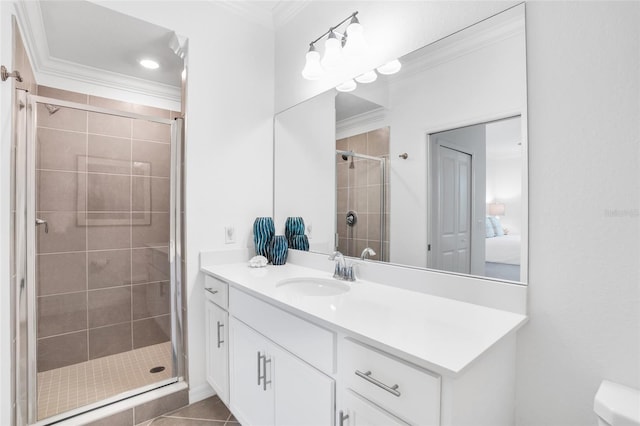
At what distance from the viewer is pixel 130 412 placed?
66.4 inches

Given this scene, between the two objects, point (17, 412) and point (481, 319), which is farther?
point (17, 412)

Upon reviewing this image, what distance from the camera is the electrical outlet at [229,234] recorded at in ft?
6.72

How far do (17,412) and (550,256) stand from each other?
2.38 meters

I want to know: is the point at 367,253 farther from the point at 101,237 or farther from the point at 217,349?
the point at 101,237

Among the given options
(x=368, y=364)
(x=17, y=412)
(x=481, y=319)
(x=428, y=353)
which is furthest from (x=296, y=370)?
(x=17, y=412)

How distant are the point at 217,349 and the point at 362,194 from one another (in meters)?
1.22

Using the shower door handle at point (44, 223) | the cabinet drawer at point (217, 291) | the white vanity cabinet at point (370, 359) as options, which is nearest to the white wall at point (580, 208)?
the white vanity cabinet at point (370, 359)

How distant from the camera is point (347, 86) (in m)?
1.73

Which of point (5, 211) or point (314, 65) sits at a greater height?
point (314, 65)

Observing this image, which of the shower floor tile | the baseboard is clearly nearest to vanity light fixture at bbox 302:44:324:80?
the shower floor tile

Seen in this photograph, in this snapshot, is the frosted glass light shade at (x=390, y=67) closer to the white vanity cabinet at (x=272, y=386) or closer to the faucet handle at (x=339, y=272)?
the faucet handle at (x=339, y=272)

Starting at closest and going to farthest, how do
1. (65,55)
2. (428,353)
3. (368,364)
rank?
(428,353) → (368,364) → (65,55)

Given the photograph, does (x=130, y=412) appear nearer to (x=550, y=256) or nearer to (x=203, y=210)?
(x=203, y=210)

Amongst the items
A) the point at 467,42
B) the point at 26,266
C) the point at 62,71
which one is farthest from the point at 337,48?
the point at 62,71
